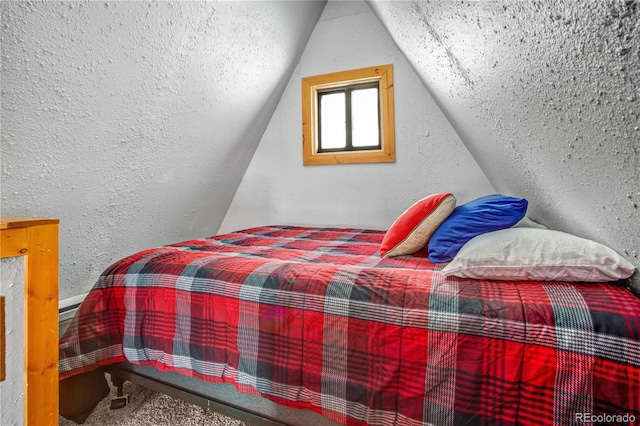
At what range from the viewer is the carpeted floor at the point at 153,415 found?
4.35 ft

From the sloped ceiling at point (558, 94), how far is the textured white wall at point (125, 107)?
1.04 metres

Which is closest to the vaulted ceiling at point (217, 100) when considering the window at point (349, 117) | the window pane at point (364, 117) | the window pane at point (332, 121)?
the window at point (349, 117)

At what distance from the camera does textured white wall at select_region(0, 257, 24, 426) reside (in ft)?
2.72

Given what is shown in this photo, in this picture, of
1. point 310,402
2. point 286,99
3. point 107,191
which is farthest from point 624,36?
point 286,99

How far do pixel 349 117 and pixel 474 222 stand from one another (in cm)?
186

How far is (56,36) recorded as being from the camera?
1.07 meters

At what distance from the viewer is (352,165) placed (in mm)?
2674

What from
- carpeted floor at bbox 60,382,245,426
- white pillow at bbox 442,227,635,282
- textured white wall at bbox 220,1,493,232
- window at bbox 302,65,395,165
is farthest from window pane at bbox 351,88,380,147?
carpeted floor at bbox 60,382,245,426

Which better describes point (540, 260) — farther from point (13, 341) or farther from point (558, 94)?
point (13, 341)

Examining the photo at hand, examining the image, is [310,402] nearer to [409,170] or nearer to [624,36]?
[624,36]

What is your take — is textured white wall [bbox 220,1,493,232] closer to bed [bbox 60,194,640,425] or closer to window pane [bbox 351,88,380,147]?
window pane [bbox 351,88,380,147]

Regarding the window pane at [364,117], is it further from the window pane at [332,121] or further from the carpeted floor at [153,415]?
the carpeted floor at [153,415]

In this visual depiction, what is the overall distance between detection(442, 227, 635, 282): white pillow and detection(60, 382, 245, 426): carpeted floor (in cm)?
116

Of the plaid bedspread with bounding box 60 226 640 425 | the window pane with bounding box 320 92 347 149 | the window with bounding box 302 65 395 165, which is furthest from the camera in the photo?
the window pane with bounding box 320 92 347 149
